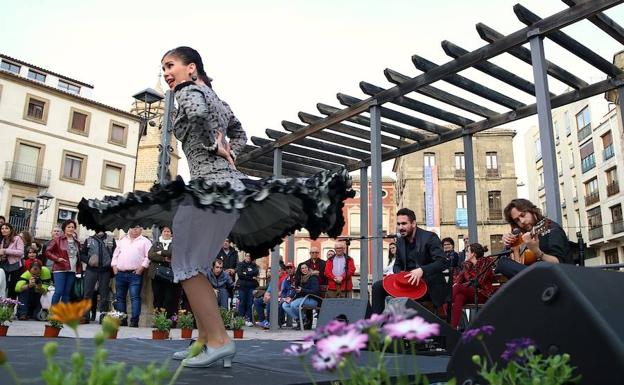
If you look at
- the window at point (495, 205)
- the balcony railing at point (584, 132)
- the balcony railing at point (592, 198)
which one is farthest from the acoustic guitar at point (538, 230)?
the balcony railing at point (584, 132)

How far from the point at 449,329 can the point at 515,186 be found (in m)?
30.9

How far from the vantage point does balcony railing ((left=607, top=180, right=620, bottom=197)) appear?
110 ft

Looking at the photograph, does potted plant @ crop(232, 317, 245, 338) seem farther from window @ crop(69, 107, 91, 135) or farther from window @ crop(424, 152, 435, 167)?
window @ crop(69, 107, 91, 135)

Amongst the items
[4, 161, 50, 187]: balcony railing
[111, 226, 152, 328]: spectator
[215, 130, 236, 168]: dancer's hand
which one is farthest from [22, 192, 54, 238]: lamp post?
[215, 130, 236, 168]: dancer's hand

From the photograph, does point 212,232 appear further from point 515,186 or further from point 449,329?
point 515,186

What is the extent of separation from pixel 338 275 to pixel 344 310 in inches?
178

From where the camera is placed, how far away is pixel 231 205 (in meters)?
2.55

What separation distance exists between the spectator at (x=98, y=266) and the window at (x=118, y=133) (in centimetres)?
2869

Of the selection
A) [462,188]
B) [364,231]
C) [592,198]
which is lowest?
[364,231]

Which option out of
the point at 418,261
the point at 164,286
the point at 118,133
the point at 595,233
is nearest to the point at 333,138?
the point at 164,286

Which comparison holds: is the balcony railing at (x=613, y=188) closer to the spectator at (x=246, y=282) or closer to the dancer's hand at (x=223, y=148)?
the spectator at (x=246, y=282)

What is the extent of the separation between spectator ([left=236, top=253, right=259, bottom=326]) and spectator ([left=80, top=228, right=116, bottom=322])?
8.27 ft

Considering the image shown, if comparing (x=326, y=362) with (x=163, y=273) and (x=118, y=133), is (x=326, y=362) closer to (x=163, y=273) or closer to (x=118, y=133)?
(x=163, y=273)

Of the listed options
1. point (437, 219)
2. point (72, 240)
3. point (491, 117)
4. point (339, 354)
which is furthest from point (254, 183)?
point (437, 219)
